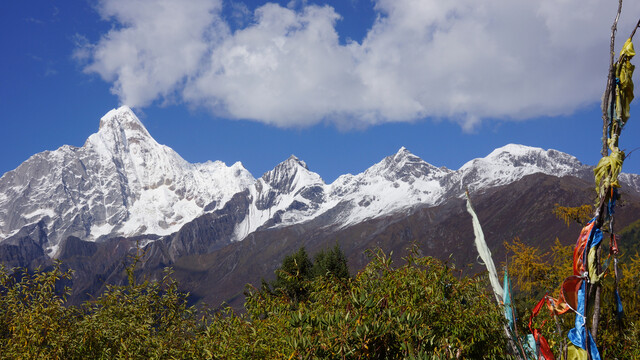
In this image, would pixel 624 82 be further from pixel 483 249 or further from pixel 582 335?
pixel 582 335

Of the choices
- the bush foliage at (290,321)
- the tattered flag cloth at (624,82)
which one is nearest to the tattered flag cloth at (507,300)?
the bush foliage at (290,321)

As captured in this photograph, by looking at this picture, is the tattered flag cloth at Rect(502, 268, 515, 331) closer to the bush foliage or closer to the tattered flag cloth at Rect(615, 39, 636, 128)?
the bush foliage

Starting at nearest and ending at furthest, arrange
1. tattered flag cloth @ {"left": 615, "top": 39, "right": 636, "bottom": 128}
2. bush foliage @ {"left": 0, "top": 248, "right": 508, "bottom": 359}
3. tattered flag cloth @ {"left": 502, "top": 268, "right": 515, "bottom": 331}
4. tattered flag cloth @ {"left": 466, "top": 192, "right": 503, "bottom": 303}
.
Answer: tattered flag cloth @ {"left": 615, "top": 39, "right": 636, "bottom": 128} < tattered flag cloth @ {"left": 466, "top": 192, "right": 503, "bottom": 303} < tattered flag cloth @ {"left": 502, "top": 268, "right": 515, "bottom": 331} < bush foliage @ {"left": 0, "top": 248, "right": 508, "bottom": 359}

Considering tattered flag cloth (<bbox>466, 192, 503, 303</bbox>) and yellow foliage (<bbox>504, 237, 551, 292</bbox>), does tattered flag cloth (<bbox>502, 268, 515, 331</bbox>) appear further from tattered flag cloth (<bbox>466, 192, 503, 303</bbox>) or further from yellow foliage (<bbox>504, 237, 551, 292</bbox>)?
yellow foliage (<bbox>504, 237, 551, 292</bbox>)

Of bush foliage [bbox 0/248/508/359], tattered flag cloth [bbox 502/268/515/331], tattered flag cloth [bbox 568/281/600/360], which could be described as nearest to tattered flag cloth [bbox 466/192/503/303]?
tattered flag cloth [bbox 502/268/515/331]

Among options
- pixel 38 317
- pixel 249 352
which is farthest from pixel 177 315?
pixel 249 352

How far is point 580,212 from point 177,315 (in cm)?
1585

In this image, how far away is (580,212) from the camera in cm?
1970

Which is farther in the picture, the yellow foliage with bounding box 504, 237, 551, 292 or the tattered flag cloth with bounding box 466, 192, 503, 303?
the yellow foliage with bounding box 504, 237, 551, 292

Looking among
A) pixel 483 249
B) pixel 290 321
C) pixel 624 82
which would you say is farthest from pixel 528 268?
pixel 624 82

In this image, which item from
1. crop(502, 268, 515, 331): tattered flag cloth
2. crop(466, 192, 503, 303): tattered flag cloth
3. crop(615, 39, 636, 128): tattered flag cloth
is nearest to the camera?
crop(615, 39, 636, 128): tattered flag cloth

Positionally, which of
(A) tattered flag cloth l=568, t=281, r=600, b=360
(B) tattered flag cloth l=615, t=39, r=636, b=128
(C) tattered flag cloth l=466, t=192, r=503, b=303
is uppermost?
(B) tattered flag cloth l=615, t=39, r=636, b=128

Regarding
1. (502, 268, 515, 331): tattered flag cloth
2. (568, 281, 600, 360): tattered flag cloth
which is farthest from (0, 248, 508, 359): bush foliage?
(568, 281, 600, 360): tattered flag cloth

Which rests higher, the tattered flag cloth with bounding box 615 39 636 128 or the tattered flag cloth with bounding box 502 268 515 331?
the tattered flag cloth with bounding box 615 39 636 128
